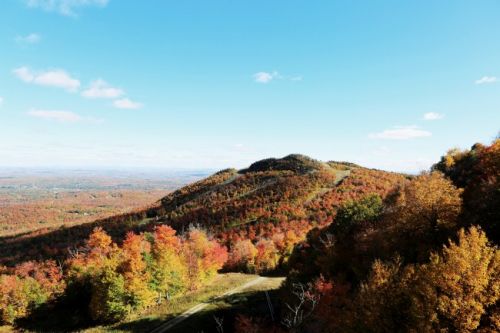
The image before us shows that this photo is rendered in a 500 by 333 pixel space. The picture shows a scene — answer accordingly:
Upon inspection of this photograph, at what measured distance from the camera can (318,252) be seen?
80.1 meters

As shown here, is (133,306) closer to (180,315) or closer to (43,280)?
(180,315)

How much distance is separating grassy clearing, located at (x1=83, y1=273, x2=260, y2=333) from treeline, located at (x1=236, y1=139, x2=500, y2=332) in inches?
612

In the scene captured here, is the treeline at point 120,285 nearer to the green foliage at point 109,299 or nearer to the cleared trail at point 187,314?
the green foliage at point 109,299

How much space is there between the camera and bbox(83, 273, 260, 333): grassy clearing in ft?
214

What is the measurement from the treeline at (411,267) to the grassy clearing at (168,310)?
1553 centimetres

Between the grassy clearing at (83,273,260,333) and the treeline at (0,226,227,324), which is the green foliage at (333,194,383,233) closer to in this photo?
the grassy clearing at (83,273,260,333)

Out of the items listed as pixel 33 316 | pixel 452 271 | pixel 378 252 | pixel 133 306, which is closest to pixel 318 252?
pixel 378 252

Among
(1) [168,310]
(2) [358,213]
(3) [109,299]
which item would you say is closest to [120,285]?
(3) [109,299]

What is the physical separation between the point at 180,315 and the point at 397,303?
42105 millimetres

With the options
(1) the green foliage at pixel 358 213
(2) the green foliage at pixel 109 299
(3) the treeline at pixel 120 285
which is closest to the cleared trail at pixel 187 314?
(3) the treeline at pixel 120 285

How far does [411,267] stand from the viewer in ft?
135

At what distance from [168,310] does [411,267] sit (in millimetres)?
47285

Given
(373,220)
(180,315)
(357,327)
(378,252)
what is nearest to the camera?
(357,327)

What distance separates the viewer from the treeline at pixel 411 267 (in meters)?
36.1
